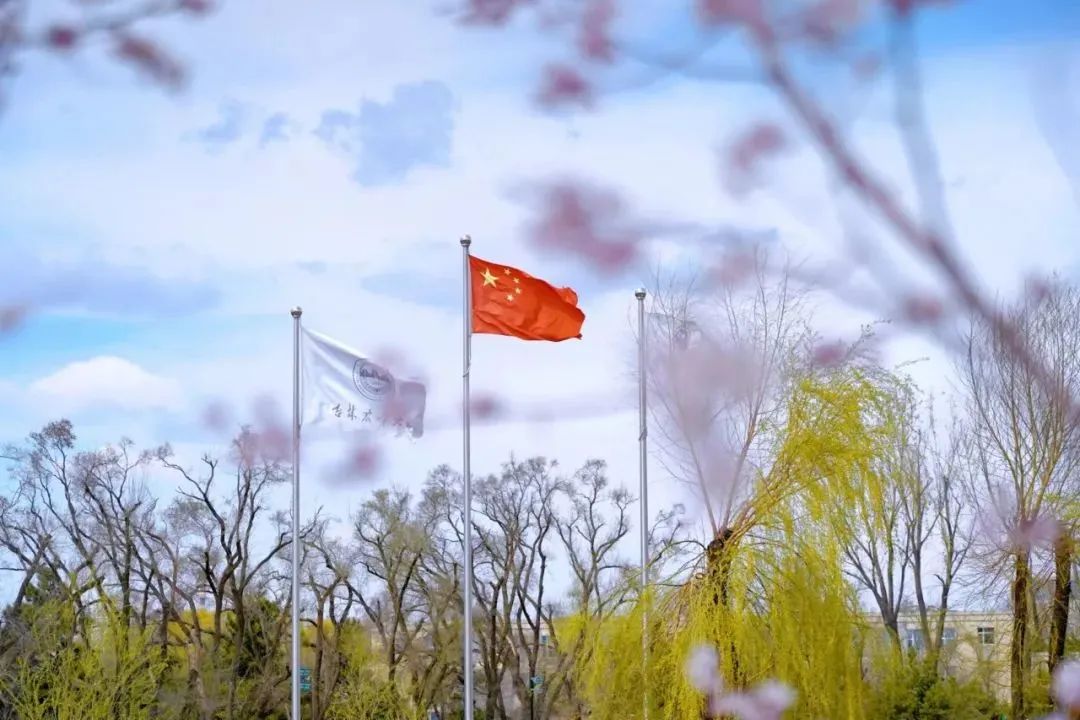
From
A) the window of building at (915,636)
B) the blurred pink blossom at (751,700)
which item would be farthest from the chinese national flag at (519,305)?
the window of building at (915,636)

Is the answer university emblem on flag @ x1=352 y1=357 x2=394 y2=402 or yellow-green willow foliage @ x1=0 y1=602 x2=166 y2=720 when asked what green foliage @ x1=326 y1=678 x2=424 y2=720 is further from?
university emblem on flag @ x1=352 y1=357 x2=394 y2=402

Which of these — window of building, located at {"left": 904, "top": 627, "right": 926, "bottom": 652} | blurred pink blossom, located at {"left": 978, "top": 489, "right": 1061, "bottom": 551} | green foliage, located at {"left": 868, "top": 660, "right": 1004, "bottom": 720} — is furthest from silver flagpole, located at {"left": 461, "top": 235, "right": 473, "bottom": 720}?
window of building, located at {"left": 904, "top": 627, "right": 926, "bottom": 652}

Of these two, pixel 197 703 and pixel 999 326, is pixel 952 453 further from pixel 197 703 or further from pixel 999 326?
pixel 999 326

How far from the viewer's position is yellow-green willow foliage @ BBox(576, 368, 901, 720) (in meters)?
12.1

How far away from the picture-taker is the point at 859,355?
45.0ft

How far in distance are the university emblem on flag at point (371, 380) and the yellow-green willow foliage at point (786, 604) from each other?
3042 mm

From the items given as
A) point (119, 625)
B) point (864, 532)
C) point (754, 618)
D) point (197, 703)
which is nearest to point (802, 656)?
point (754, 618)

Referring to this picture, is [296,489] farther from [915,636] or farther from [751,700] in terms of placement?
[915,636]

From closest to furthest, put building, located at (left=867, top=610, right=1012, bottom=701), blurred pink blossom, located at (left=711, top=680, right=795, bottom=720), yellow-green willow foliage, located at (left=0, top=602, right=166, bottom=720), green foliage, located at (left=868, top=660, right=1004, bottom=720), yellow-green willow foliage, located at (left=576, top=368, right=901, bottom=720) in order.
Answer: blurred pink blossom, located at (left=711, top=680, right=795, bottom=720)
yellow-green willow foliage, located at (left=576, top=368, right=901, bottom=720)
building, located at (left=867, top=610, right=1012, bottom=701)
green foliage, located at (left=868, top=660, right=1004, bottom=720)
yellow-green willow foliage, located at (left=0, top=602, right=166, bottom=720)

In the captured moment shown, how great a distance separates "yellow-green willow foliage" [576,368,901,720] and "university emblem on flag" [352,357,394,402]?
3.04 m

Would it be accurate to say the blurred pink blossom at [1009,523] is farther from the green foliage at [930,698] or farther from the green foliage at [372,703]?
the green foliage at [372,703]

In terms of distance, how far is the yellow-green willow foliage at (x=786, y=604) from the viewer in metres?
12.1

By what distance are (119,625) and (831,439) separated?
780 inches

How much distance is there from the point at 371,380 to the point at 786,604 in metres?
4.40
